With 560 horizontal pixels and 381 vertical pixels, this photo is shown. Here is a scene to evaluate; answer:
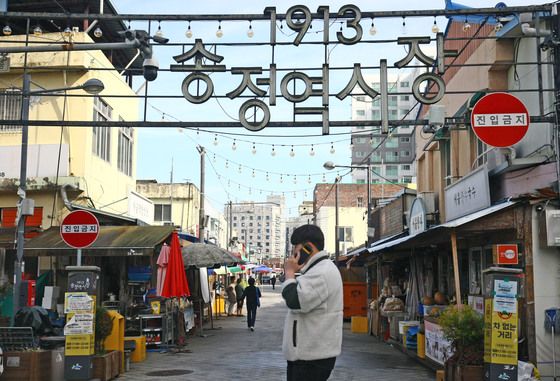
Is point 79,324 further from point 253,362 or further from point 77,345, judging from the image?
point 253,362

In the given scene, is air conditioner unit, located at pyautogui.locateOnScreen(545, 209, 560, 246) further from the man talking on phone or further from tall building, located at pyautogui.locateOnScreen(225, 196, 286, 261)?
tall building, located at pyautogui.locateOnScreen(225, 196, 286, 261)

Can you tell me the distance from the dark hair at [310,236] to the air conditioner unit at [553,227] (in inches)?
258

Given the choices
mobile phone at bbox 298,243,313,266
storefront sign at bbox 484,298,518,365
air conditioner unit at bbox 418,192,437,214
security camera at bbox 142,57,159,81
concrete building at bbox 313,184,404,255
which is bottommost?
storefront sign at bbox 484,298,518,365

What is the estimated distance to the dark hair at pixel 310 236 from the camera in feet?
16.9

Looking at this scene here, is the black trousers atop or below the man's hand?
below

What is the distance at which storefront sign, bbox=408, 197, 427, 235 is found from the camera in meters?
18.9

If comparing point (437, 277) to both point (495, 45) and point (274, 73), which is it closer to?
point (495, 45)

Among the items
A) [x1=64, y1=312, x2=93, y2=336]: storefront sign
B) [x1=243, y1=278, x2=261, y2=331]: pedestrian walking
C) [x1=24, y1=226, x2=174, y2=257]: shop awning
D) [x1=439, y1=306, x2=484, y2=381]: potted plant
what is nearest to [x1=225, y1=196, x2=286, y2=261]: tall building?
[x1=243, y1=278, x2=261, y2=331]: pedestrian walking

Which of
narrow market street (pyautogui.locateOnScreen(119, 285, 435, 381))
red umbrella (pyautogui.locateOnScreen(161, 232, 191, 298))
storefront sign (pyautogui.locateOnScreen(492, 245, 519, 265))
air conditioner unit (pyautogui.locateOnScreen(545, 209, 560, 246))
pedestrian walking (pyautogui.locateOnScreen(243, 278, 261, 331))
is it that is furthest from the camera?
pedestrian walking (pyautogui.locateOnScreen(243, 278, 261, 331))

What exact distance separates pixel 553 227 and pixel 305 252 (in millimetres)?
6726

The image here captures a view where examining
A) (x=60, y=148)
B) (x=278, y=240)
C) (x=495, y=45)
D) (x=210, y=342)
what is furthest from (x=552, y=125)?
(x=278, y=240)

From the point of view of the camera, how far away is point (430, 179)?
21656 millimetres

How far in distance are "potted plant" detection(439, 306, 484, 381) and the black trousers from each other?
17.1ft

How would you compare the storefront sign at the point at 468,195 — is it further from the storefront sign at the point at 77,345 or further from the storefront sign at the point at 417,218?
the storefront sign at the point at 77,345
